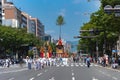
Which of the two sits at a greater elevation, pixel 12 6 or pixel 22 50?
pixel 12 6

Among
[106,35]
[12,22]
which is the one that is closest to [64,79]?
[106,35]

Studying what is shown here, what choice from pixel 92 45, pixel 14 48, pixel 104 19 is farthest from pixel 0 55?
pixel 104 19

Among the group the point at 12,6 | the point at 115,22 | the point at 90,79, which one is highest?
the point at 12,6

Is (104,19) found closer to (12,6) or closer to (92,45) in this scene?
(92,45)

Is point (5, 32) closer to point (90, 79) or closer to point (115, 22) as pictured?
point (115, 22)


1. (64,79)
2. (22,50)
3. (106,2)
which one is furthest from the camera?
(22,50)

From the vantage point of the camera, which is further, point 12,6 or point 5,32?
point 12,6

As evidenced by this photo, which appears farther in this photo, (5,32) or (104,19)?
(5,32)

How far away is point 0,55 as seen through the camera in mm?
126125

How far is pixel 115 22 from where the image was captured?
62156mm

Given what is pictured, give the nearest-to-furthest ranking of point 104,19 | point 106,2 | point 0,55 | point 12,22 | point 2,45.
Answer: point 106,2 < point 104,19 < point 2,45 < point 0,55 < point 12,22

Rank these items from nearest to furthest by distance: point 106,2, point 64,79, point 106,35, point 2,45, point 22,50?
1. point 64,79
2. point 106,2
3. point 106,35
4. point 2,45
5. point 22,50

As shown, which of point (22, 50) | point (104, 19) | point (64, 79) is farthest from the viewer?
point (22, 50)

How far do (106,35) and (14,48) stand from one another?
166 ft
